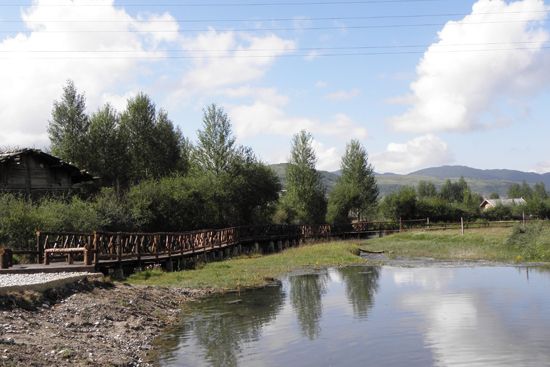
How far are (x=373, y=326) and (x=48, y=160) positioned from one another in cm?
2814

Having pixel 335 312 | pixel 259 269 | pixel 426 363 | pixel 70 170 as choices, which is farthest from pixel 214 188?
pixel 426 363

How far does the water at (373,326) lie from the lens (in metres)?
14.0

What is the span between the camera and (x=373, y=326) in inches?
693

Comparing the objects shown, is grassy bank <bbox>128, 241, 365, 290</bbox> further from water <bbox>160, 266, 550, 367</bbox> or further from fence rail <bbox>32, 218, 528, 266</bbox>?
water <bbox>160, 266, 550, 367</bbox>

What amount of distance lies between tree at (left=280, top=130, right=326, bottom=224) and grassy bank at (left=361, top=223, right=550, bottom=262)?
22.2 meters

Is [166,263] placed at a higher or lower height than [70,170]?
lower

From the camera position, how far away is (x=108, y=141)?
6053 centimetres

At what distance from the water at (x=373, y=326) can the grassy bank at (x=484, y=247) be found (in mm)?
11826

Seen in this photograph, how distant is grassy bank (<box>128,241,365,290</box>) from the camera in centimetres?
2708

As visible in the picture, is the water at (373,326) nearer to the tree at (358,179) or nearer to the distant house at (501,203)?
the tree at (358,179)

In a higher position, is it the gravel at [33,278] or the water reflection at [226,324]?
the gravel at [33,278]

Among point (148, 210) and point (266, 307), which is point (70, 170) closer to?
point (148, 210)

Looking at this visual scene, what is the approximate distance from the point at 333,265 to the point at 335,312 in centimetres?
1760

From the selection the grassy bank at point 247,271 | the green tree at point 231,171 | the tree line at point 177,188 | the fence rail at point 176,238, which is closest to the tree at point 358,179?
the tree line at point 177,188
